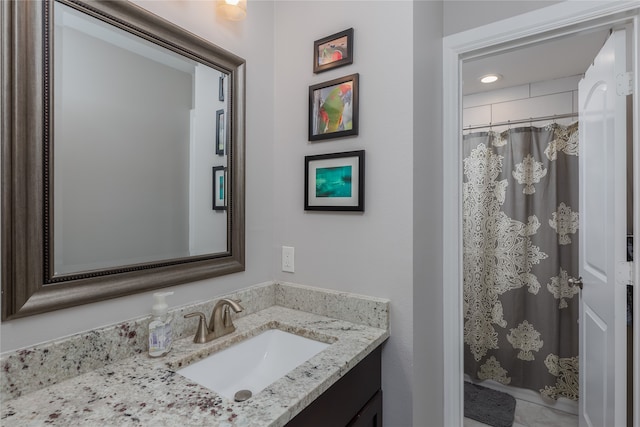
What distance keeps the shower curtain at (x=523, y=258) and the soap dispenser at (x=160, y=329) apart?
2.25 meters

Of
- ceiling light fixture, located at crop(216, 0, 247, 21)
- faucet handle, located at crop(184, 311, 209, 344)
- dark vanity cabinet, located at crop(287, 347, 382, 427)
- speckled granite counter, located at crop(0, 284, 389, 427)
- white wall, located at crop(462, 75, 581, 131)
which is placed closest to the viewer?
speckled granite counter, located at crop(0, 284, 389, 427)

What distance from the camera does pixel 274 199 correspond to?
146 centimetres

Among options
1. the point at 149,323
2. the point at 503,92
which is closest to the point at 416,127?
the point at 149,323

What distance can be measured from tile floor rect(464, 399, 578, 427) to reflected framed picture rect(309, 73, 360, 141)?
198 centimetres

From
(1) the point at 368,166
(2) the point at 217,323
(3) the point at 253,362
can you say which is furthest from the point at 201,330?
(1) the point at 368,166

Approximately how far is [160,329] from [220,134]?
0.68 meters

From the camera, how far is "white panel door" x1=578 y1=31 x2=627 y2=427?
1330mm

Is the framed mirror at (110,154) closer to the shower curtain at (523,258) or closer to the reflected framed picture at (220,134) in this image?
the reflected framed picture at (220,134)

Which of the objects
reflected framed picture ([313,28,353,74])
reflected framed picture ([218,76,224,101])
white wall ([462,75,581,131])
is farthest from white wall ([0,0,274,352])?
white wall ([462,75,581,131])

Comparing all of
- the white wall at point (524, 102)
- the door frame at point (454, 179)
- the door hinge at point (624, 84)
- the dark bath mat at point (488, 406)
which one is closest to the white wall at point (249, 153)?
the door frame at point (454, 179)

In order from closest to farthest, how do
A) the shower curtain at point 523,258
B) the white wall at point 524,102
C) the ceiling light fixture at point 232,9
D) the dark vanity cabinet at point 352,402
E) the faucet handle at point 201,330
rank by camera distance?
1. the dark vanity cabinet at point 352,402
2. the faucet handle at point 201,330
3. the ceiling light fixture at point 232,9
4. the shower curtain at point 523,258
5. the white wall at point 524,102

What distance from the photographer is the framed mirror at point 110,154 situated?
2.44 feet

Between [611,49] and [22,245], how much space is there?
216 centimetres

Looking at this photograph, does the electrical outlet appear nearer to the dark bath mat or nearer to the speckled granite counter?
the speckled granite counter
